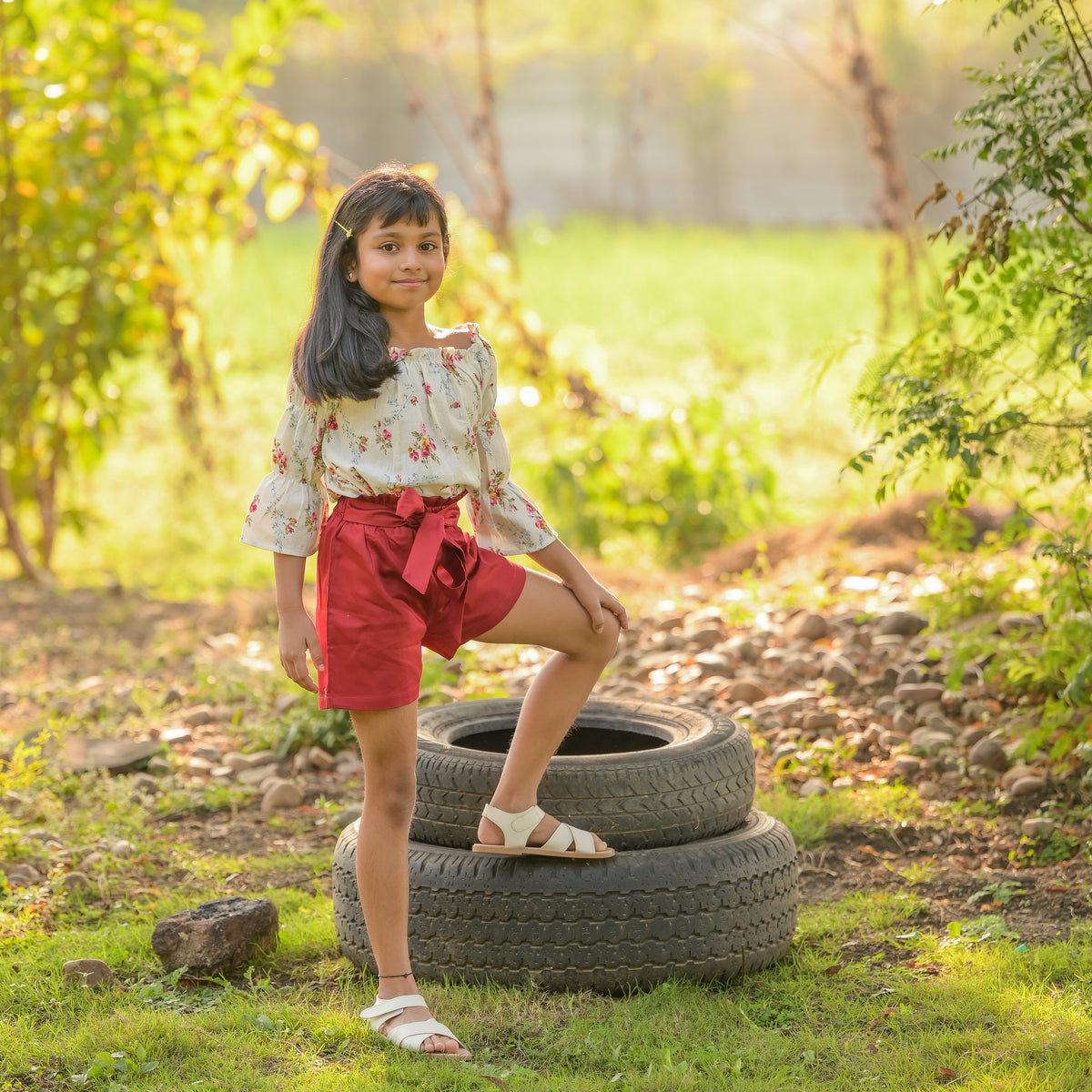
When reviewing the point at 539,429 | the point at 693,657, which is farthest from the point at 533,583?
the point at 539,429

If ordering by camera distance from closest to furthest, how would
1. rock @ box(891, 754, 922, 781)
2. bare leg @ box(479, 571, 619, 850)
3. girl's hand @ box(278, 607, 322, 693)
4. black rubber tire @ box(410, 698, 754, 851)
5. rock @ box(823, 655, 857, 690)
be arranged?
girl's hand @ box(278, 607, 322, 693) → bare leg @ box(479, 571, 619, 850) → black rubber tire @ box(410, 698, 754, 851) → rock @ box(891, 754, 922, 781) → rock @ box(823, 655, 857, 690)

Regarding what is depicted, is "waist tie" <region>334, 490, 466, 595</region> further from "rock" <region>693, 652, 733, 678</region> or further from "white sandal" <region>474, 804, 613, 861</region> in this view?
"rock" <region>693, 652, 733, 678</region>

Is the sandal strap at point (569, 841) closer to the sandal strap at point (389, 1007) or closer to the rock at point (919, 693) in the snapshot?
the sandal strap at point (389, 1007)

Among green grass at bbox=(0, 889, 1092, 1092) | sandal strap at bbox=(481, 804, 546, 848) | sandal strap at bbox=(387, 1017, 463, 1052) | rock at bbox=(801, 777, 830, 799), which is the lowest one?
green grass at bbox=(0, 889, 1092, 1092)

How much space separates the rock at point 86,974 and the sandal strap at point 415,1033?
2.48 ft

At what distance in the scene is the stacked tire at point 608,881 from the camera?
2.82 meters

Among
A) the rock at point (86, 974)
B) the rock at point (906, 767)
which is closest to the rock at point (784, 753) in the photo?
the rock at point (906, 767)

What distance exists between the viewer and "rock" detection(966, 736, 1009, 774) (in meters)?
4.05

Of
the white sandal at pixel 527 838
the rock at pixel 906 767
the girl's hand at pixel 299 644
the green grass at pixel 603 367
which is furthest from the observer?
the green grass at pixel 603 367

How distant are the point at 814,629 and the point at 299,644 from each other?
308cm

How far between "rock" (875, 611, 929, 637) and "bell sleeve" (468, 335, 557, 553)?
2622mm

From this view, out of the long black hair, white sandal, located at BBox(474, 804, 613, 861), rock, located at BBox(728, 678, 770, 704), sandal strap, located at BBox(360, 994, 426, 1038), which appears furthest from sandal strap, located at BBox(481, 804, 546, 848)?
rock, located at BBox(728, 678, 770, 704)

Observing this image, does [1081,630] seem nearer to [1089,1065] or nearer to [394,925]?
[1089,1065]

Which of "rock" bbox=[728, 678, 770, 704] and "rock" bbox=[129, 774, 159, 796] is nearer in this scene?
"rock" bbox=[129, 774, 159, 796]
